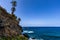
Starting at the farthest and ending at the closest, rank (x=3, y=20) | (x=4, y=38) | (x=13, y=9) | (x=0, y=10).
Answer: (x=13, y=9) < (x=0, y=10) < (x=3, y=20) < (x=4, y=38)

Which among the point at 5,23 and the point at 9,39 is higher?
the point at 5,23

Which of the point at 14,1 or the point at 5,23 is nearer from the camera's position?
the point at 5,23

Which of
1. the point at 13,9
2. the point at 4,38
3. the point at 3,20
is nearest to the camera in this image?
the point at 4,38

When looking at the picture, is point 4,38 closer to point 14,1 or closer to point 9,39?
point 9,39

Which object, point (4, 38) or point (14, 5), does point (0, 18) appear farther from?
point (14, 5)

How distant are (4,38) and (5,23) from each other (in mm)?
4299

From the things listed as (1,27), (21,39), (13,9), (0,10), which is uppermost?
(13,9)

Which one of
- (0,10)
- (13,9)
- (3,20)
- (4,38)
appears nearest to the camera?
(4,38)

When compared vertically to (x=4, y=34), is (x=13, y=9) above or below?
above

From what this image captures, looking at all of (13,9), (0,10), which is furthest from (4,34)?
(13,9)

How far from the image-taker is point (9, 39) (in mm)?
39688

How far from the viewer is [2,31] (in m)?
42.3

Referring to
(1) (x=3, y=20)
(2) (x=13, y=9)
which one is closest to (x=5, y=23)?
(1) (x=3, y=20)

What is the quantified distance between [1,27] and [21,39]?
494 cm
